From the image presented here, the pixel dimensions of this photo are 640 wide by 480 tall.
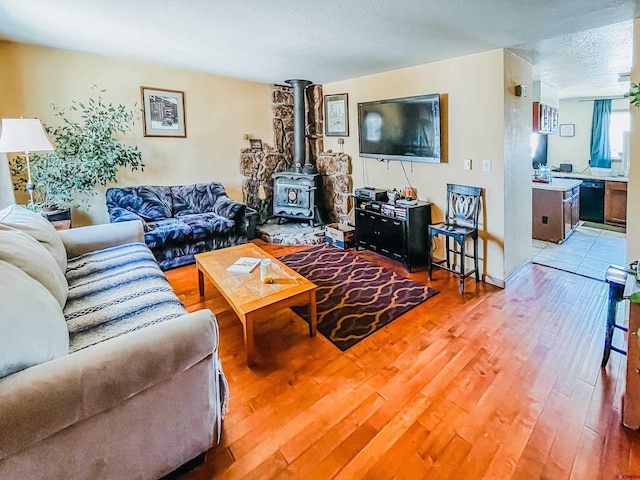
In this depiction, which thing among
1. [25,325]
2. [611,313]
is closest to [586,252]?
[611,313]

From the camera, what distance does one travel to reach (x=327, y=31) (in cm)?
294

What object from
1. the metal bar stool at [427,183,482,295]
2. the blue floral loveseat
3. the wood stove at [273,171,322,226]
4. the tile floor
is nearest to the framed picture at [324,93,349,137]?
the wood stove at [273,171,322,226]

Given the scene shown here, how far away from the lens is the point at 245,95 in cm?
527

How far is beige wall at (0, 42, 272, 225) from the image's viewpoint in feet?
12.3

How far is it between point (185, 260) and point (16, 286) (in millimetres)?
2750

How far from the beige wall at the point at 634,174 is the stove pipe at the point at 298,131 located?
3.78 metres

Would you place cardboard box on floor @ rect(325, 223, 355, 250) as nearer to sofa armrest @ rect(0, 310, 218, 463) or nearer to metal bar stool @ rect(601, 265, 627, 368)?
metal bar stool @ rect(601, 265, 627, 368)

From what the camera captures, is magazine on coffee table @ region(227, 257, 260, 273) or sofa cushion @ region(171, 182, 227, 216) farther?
sofa cushion @ region(171, 182, 227, 216)

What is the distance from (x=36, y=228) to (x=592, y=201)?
7.58 metres

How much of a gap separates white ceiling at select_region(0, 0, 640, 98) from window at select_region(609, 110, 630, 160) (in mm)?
2978

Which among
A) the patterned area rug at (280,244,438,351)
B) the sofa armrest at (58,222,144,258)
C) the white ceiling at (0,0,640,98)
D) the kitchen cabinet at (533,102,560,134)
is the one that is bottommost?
the patterned area rug at (280,244,438,351)

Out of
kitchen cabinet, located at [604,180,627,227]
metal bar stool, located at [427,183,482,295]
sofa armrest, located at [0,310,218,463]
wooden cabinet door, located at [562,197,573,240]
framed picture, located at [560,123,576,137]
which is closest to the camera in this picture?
sofa armrest, located at [0,310,218,463]

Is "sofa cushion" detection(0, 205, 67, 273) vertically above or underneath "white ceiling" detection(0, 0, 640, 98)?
underneath

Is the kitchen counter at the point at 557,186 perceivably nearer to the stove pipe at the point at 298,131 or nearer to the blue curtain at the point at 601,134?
the blue curtain at the point at 601,134
